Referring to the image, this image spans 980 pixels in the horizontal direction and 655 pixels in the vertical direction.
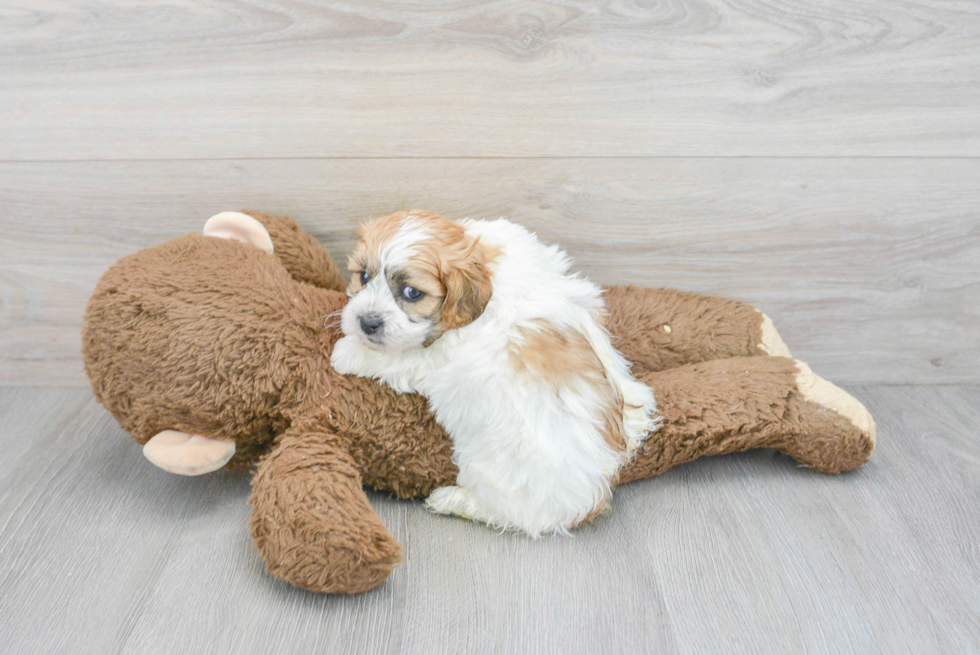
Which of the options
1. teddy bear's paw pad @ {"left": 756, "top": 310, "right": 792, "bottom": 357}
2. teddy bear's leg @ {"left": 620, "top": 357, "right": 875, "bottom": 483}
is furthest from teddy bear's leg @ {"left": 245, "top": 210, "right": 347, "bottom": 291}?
teddy bear's paw pad @ {"left": 756, "top": 310, "right": 792, "bottom": 357}

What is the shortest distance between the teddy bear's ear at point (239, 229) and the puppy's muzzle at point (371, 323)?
30 centimetres

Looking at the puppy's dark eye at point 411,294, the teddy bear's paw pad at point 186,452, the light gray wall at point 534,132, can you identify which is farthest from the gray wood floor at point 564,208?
the puppy's dark eye at point 411,294

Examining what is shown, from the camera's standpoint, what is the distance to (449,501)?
1073 mm

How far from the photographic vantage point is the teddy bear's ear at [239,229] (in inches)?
45.9

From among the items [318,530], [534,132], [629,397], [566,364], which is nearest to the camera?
[318,530]

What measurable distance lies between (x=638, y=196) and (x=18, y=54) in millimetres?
1066

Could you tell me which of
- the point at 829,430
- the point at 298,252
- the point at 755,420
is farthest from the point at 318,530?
the point at 829,430

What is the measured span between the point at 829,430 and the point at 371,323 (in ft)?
2.42

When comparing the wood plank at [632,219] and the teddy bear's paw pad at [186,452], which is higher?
the wood plank at [632,219]

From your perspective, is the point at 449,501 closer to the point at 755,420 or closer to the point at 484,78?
the point at 755,420

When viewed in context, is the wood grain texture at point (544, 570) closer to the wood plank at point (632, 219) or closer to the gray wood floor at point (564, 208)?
the gray wood floor at point (564, 208)

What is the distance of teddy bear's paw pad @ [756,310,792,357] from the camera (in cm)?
128

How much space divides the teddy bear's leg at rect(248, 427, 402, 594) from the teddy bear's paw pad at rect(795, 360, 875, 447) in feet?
2.29

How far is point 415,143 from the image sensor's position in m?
1.24
